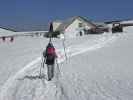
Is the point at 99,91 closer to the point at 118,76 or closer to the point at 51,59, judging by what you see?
the point at 51,59

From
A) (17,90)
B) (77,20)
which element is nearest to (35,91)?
(17,90)

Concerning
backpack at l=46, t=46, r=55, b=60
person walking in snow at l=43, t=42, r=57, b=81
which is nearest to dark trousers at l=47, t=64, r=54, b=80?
person walking in snow at l=43, t=42, r=57, b=81

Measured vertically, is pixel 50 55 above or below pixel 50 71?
above

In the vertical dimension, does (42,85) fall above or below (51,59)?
below

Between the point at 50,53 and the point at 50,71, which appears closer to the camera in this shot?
the point at 50,53

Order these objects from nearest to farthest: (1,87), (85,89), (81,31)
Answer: (85,89), (1,87), (81,31)

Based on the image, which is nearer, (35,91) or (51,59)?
(35,91)

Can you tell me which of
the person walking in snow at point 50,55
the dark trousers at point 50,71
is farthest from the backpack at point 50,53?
the dark trousers at point 50,71

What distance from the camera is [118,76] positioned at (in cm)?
1199

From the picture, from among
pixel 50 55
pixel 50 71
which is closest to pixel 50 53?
pixel 50 55

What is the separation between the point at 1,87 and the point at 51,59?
1866 mm

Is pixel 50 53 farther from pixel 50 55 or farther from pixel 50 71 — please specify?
pixel 50 71

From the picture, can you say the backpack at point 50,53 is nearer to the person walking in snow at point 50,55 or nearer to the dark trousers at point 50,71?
the person walking in snow at point 50,55

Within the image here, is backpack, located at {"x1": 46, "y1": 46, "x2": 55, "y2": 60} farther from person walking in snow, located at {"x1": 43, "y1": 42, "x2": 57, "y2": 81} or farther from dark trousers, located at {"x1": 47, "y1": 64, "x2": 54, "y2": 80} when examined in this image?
dark trousers, located at {"x1": 47, "y1": 64, "x2": 54, "y2": 80}
